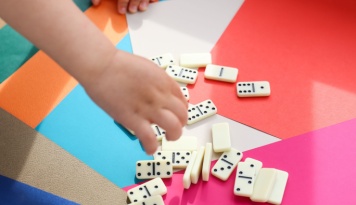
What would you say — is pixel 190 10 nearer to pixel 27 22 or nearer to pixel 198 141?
pixel 198 141

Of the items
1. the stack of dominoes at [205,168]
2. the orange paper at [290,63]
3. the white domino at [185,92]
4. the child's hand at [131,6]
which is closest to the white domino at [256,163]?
the stack of dominoes at [205,168]

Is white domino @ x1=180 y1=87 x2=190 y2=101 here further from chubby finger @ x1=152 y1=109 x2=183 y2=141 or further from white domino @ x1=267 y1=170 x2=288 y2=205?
chubby finger @ x1=152 y1=109 x2=183 y2=141

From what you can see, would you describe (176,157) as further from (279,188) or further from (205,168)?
(279,188)

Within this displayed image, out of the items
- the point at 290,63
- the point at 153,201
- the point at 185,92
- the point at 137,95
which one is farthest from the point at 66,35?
the point at 290,63

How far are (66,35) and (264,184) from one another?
1.55 ft

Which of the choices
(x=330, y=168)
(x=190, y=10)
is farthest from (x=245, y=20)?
(x=330, y=168)

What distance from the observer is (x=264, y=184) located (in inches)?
36.3

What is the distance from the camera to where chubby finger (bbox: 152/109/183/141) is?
67cm

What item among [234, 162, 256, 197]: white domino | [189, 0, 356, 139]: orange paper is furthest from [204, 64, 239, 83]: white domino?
[234, 162, 256, 197]: white domino

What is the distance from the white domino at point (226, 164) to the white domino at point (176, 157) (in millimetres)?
56

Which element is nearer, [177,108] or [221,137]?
[177,108]

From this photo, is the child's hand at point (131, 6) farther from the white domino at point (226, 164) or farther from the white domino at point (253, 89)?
the white domino at point (226, 164)

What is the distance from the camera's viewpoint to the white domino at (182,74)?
3.73 ft

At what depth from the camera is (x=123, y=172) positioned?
984 mm
